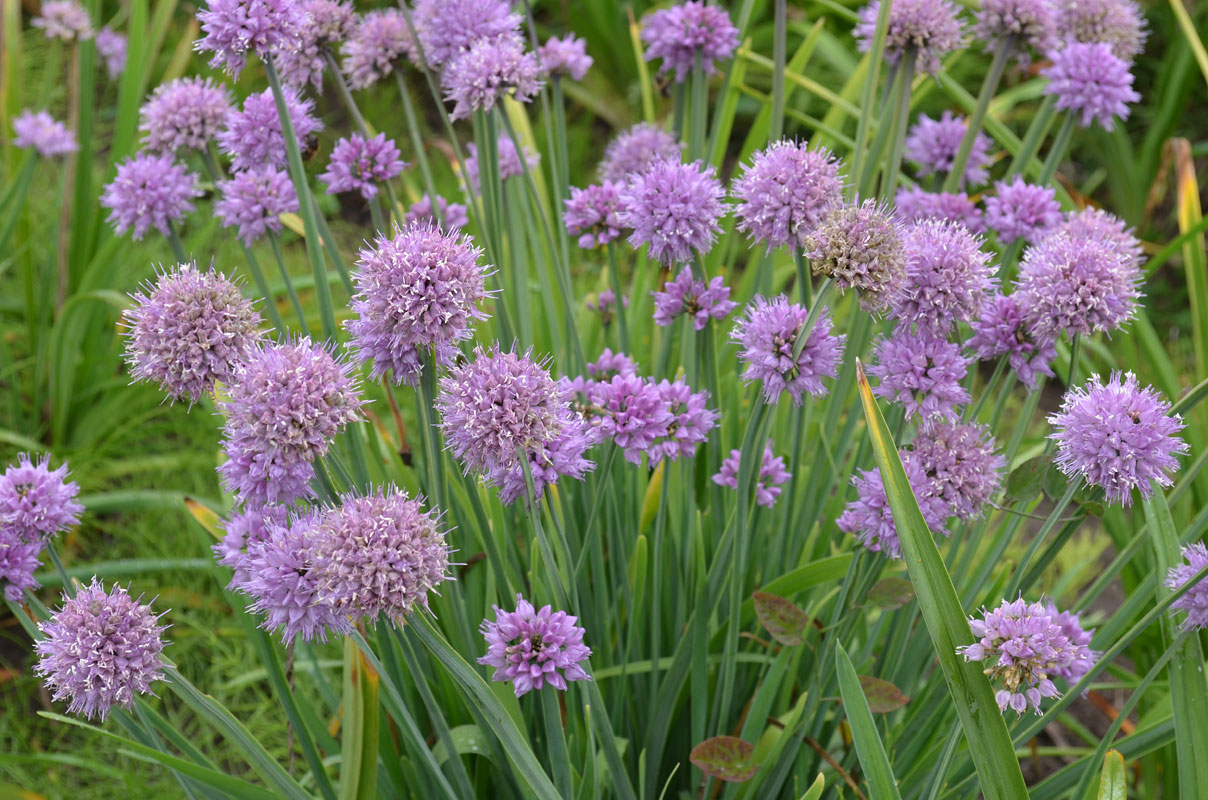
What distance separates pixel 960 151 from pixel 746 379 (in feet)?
3.44

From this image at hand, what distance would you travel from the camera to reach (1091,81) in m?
2.08

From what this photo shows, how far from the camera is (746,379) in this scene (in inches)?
56.3

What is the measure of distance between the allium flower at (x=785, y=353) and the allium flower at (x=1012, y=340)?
0.30 m

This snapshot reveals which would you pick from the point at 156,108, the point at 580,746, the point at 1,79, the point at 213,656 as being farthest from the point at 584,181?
the point at 580,746

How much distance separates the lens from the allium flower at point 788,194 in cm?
146

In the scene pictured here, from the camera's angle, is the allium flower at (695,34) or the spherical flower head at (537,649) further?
the allium flower at (695,34)

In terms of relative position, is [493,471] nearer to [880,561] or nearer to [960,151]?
[880,561]

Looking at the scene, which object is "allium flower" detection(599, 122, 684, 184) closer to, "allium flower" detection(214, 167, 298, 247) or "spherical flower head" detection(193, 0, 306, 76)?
"allium flower" detection(214, 167, 298, 247)

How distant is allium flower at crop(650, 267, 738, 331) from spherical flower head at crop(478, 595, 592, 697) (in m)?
0.55

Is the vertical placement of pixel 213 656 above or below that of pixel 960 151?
below

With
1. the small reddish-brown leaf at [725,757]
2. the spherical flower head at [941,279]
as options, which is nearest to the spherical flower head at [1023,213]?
the spherical flower head at [941,279]

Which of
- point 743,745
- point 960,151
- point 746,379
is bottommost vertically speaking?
point 743,745

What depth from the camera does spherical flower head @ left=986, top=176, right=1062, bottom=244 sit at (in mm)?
1987

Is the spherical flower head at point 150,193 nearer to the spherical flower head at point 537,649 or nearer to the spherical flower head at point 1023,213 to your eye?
the spherical flower head at point 537,649
